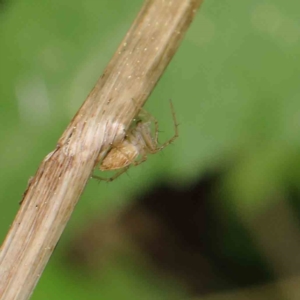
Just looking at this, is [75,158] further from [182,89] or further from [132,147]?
[182,89]

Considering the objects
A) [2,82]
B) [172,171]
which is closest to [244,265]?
[172,171]

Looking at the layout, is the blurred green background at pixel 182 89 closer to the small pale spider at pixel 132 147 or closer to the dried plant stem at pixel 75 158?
the small pale spider at pixel 132 147

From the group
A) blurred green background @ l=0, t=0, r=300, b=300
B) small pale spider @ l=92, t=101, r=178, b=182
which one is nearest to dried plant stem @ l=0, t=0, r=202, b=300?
small pale spider @ l=92, t=101, r=178, b=182

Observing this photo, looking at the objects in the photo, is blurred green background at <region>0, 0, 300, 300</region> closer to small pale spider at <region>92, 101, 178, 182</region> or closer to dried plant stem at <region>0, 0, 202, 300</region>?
small pale spider at <region>92, 101, 178, 182</region>

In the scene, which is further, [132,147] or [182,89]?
[182,89]

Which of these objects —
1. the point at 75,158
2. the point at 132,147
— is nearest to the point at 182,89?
the point at 132,147
